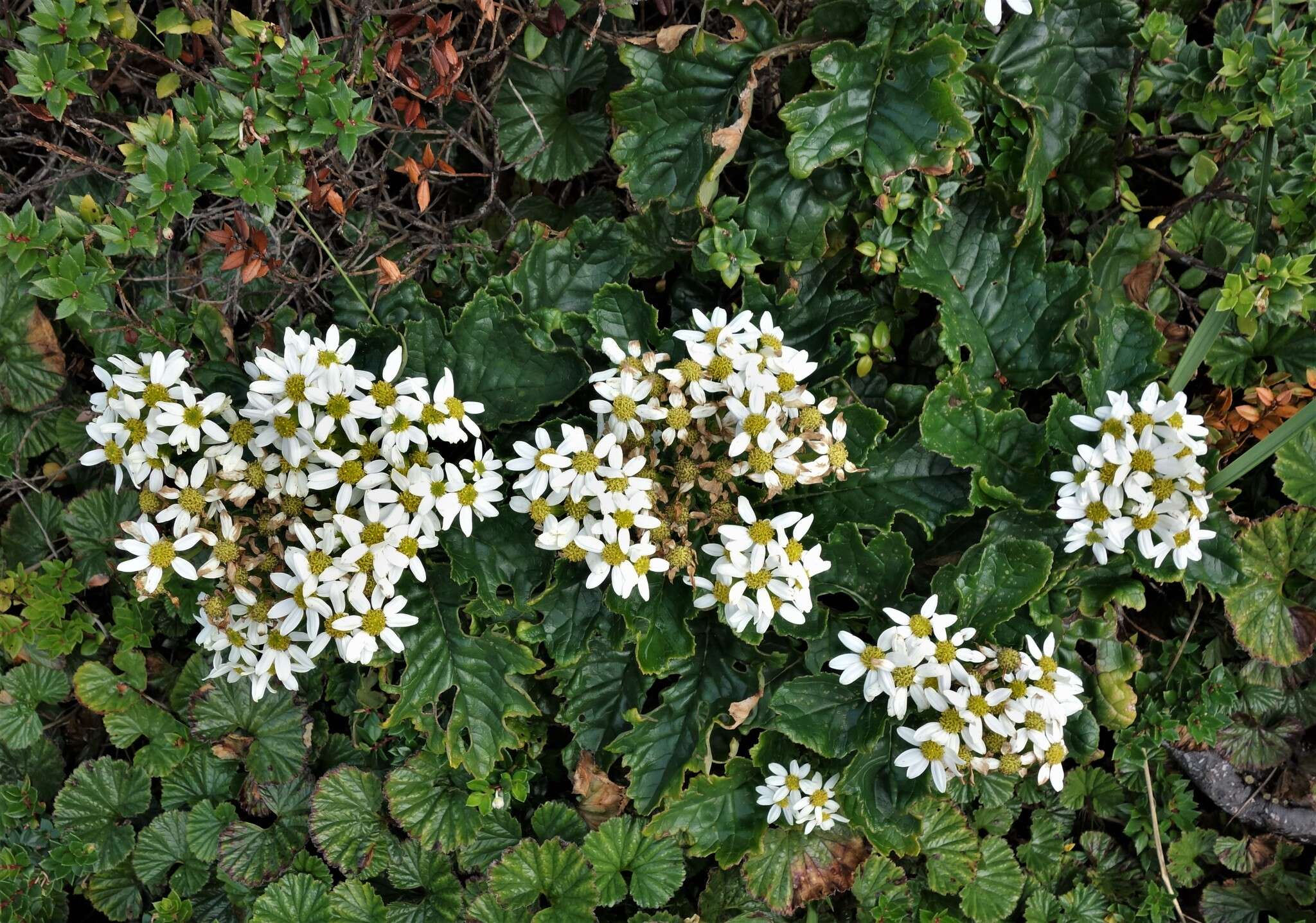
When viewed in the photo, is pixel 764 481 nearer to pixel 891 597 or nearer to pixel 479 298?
pixel 891 597

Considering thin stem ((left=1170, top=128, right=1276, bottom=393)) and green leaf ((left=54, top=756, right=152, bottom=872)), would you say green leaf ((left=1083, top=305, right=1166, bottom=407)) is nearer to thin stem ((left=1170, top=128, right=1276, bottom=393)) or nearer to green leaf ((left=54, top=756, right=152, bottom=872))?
thin stem ((left=1170, top=128, right=1276, bottom=393))

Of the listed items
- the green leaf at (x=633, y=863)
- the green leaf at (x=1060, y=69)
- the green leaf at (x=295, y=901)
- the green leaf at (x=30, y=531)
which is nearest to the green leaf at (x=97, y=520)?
the green leaf at (x=30, y=531)

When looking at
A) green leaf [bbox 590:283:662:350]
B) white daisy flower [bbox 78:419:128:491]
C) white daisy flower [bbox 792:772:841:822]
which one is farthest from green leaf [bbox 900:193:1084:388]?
white daisy flower [bbox 78:419:128:491]

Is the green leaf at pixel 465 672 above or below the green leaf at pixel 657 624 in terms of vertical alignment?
below

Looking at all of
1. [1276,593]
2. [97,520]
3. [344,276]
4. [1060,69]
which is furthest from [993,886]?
[97,520]

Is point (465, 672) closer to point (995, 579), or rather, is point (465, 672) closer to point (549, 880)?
point (549, 880)

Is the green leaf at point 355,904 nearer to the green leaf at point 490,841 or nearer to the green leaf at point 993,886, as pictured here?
the green leaf at point 490,841
